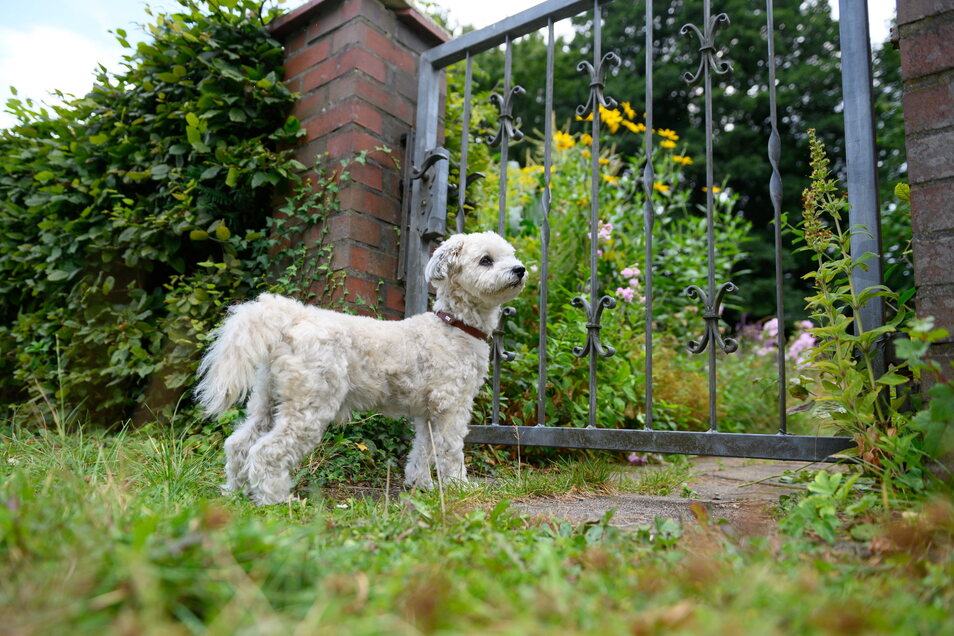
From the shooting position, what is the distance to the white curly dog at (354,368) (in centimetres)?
242

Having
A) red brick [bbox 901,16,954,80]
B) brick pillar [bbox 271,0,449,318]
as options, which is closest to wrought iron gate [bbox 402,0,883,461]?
brick pillar [bbox 271,0,449,318]

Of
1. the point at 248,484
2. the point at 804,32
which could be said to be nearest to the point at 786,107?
the point at 804,32

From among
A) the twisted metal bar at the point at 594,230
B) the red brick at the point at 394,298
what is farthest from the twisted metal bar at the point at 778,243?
the red brick at the point at 394,298

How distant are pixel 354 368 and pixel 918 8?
2.41 m

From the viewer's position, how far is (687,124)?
17.2 m

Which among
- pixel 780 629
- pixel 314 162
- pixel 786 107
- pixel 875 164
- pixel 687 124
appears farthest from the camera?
pixel 687 124

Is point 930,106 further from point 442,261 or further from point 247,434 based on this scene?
point 247,434

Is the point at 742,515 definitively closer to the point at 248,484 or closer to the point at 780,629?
the point at 780,629

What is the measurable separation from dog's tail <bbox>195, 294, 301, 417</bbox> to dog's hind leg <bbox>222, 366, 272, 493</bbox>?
153 millimetres

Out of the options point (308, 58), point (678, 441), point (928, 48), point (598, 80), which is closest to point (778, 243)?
point (928, 48)

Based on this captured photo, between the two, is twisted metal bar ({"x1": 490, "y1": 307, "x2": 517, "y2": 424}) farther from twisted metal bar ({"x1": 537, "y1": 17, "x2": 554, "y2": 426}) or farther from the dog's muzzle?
the dog's muzzle

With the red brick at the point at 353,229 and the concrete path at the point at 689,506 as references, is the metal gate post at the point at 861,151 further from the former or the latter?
the red brick at the point at 353,229

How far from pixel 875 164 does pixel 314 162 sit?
8.86 ft

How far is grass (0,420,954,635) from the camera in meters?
0.91
